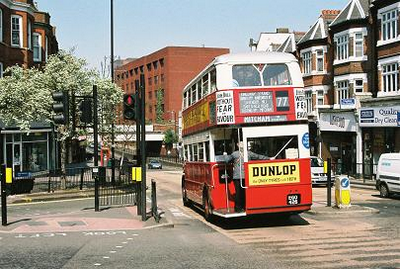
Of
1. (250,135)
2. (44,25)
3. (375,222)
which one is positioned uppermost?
(44,25)

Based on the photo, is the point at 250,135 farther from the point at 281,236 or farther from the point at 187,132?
the point at 187,132

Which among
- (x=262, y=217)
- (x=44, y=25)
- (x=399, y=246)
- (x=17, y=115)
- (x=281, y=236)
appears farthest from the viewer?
(x=44, y=25)

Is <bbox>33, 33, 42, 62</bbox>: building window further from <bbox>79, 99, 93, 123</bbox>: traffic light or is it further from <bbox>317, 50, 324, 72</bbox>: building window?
<bbox>79, 99, 93, 123</bbox>: traffic light

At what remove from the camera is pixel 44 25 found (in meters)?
44.2

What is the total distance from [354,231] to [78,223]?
25.0 feet

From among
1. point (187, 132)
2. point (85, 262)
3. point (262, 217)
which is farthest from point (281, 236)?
point (187, 132)

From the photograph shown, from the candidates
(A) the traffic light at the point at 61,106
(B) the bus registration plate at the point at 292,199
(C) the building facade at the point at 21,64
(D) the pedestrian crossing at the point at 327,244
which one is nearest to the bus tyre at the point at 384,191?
(D) the pedestrian crossing at the point at 327,244

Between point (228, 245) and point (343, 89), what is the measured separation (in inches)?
1206

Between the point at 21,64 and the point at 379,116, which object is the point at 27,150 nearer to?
the point at 21,64

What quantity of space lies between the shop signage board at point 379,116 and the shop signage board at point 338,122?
1488 millimetres

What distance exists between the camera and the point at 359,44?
3803 cm

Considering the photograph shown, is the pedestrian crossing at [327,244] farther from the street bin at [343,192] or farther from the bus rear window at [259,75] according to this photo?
the bus rear window at [259,75]

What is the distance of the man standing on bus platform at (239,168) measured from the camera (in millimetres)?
13883

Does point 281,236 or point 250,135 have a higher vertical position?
point 250,135
